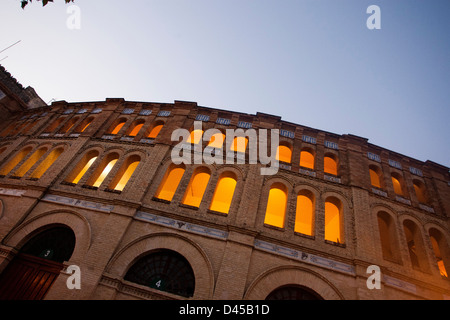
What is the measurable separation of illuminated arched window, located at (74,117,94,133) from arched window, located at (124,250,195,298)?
9436 mm

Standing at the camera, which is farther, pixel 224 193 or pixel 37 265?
pixel 224 193

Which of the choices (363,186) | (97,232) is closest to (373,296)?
(363,186)

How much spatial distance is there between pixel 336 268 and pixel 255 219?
131 inches

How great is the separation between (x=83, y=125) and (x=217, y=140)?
8.76m

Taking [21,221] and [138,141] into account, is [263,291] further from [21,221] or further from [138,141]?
[21,221]

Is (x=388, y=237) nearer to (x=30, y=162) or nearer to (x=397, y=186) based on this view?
(x=397, y=186)

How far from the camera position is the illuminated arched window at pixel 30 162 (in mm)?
11659

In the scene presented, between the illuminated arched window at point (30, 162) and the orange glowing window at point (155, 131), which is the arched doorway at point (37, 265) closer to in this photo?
the illuminated arched window at point (30, 162)

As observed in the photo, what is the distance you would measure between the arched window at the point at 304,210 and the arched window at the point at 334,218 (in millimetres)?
761

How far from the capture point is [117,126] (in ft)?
43.6

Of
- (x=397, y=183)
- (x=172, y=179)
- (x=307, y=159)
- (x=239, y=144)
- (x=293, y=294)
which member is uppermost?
(x=307, y=159)

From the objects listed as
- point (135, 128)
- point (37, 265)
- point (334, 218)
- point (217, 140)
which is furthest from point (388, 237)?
point (37, 265)

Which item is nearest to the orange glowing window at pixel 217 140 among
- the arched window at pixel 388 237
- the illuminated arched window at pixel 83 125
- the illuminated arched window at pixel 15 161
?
the illuminated arched window at pixel 83 125

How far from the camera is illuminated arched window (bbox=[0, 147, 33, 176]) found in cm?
1198
